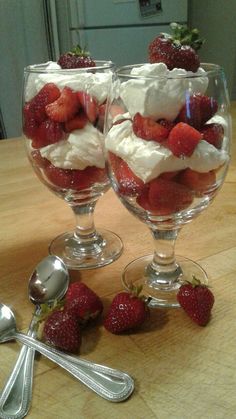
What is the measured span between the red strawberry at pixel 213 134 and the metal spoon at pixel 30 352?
23cm

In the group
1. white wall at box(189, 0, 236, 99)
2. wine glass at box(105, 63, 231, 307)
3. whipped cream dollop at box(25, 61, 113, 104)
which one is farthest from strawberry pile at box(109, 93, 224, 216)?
white wall at box(189, 0, 236, 99)

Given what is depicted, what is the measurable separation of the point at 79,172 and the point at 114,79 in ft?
0.46

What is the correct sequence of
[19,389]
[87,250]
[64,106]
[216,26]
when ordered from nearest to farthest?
1. [19,389]
2. [64,106]
3. [87,250]
4. [216,26]

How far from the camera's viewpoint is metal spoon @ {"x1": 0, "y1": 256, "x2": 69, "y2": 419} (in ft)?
1.01

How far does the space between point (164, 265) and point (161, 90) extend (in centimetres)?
23

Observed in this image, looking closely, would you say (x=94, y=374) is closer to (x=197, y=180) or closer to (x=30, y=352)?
(x=30, y=352)

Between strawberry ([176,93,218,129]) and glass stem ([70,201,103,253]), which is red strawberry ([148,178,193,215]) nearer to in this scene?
strawberry ([176,93,218,129])

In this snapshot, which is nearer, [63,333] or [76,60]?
[63,333]

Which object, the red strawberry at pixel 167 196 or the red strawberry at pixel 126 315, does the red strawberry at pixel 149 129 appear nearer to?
the red strawberry at pixel 167 196

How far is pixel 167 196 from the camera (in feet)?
1.26

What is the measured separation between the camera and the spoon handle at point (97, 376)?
31 cm

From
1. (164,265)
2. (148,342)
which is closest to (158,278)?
(164,265)

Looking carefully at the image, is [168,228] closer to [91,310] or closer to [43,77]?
[91,310]

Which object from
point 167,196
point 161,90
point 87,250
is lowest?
point 87,250
